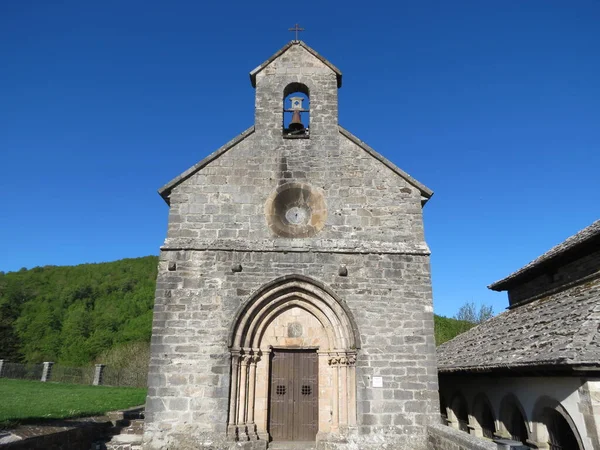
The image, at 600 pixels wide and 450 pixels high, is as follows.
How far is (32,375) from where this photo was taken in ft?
92.9

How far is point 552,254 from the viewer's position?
11.8 m

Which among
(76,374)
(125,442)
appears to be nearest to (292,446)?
(125,442)

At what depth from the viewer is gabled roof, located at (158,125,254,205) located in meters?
9.68

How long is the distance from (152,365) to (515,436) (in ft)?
24.4

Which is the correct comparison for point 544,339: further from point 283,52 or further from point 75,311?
point 75,311

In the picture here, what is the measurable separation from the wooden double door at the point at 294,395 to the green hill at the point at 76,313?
20847 mm

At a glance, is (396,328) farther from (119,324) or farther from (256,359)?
(119,324)

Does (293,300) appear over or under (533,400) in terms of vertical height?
over

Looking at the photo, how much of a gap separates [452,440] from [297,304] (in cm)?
379

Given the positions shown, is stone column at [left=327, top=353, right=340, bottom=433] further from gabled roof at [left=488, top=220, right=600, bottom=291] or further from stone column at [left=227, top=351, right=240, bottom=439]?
gabled roof at [left=488, top=220, right=600, bottom=291]

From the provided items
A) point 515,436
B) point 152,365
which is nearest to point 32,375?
point 152,365

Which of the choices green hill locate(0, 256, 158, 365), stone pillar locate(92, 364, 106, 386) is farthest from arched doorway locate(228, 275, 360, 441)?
green hill locate(0, 256, 158, 365)

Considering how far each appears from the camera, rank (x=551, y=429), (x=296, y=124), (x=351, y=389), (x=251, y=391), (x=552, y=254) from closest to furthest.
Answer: (x=551, y=429) < (x=351, y=389) < (x=251, y=391) < (x=296, y=124) < (x=552, y=254)

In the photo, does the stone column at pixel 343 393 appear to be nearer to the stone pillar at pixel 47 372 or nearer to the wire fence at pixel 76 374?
→ the wire fence at pixel 76 374
